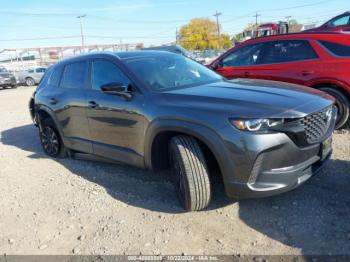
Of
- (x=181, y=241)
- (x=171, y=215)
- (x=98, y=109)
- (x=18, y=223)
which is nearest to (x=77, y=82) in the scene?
(x=98, y=109)

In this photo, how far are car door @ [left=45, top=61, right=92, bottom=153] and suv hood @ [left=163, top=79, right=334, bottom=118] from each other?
161 cm

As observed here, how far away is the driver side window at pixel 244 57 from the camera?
6.68 m

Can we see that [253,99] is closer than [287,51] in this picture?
Yes

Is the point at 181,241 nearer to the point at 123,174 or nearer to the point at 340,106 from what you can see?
the point at 123,174

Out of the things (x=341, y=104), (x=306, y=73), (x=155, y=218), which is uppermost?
(x=306, y=73)

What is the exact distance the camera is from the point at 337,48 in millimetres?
5727

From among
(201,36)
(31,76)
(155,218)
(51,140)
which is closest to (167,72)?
(155,218)

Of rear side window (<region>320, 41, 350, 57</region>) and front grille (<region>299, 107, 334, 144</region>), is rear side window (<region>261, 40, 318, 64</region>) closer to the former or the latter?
rear side window (<region>320, 41, 350, 57</region>)

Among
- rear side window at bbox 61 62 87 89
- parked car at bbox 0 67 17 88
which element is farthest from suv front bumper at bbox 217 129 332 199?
parked car at bbox 0 67 17 88

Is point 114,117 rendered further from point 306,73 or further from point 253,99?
point 306,73

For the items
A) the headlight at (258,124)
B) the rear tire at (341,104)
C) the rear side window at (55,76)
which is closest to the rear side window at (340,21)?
the rear tire at (341,104)

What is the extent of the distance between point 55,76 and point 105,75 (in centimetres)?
161

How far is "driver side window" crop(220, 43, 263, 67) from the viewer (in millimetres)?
6684

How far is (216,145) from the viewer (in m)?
3.15
